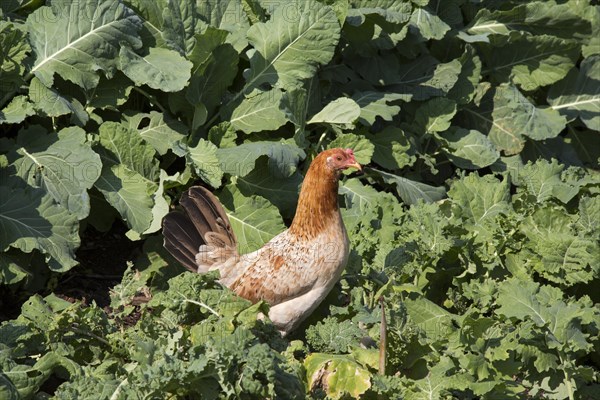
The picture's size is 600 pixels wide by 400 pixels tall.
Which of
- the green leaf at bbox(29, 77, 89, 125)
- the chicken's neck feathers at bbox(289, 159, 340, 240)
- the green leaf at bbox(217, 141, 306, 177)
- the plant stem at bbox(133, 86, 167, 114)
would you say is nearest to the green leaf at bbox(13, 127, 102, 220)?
the green leaf at bbox(29, 77, 89, 125)

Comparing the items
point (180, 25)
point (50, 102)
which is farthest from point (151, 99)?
point (50, 102)

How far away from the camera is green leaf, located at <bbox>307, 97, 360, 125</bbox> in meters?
6.20

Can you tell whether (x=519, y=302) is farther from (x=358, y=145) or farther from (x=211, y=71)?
(x=211, y=71)

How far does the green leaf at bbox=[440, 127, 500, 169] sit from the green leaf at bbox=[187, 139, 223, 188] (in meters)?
2.00

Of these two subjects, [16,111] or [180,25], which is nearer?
[16,111]

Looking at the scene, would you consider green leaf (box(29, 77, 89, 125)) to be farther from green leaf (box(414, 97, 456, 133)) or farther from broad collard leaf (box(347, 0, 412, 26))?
green leaf (box(414, 97, 456, 133))

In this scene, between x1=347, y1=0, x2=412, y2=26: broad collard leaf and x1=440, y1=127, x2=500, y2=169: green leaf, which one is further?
x1=440, y1=127, x2=500, y2=169: green leaf

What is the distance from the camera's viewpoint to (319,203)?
16.5 ft

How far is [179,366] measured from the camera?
12.1 feet

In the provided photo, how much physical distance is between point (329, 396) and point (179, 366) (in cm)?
83

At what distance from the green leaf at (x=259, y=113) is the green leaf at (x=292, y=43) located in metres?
0.11

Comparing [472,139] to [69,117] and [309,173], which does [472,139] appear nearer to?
[309,173]

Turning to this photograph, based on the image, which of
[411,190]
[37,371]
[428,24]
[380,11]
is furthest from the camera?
[428,24]

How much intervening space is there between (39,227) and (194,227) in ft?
2.77
